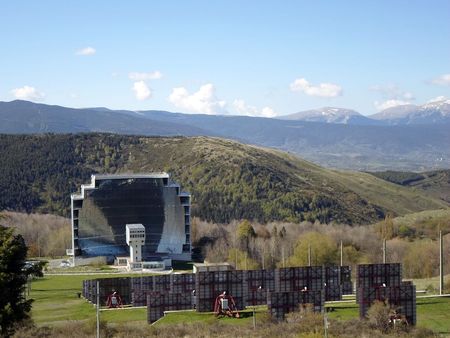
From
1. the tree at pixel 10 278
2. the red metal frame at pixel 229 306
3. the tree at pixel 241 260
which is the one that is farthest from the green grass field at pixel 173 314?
the tree at pixel 241 260

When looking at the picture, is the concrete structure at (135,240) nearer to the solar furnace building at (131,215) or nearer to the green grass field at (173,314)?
the solar furnace building at (131,215)

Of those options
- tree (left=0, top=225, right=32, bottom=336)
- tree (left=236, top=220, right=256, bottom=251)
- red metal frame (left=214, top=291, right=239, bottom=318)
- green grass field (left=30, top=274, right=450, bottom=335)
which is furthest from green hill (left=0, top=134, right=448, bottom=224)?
tree (left=0, top=225, right=32, bottom=336)

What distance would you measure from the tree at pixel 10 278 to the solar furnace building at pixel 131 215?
228 ft

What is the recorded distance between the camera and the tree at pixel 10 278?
3481cm

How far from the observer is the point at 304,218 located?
159 meters

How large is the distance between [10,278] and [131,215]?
74134 mm

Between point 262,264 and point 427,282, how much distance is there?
25.9 m

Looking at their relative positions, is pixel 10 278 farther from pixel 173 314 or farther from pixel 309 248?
pixel 309 248

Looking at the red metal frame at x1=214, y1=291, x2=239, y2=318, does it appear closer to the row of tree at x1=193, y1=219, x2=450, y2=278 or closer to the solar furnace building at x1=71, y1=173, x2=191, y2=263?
the row of tree at x1=193, y1=219, x2=450, y2=278

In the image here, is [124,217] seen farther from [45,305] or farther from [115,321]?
[115,321]

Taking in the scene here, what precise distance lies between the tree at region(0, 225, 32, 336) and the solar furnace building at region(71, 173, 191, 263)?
69585mm

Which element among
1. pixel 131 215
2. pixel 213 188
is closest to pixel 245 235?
pixel 131 215

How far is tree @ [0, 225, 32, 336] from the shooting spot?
114 ft

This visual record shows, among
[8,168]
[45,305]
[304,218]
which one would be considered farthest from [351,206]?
[45,305]
